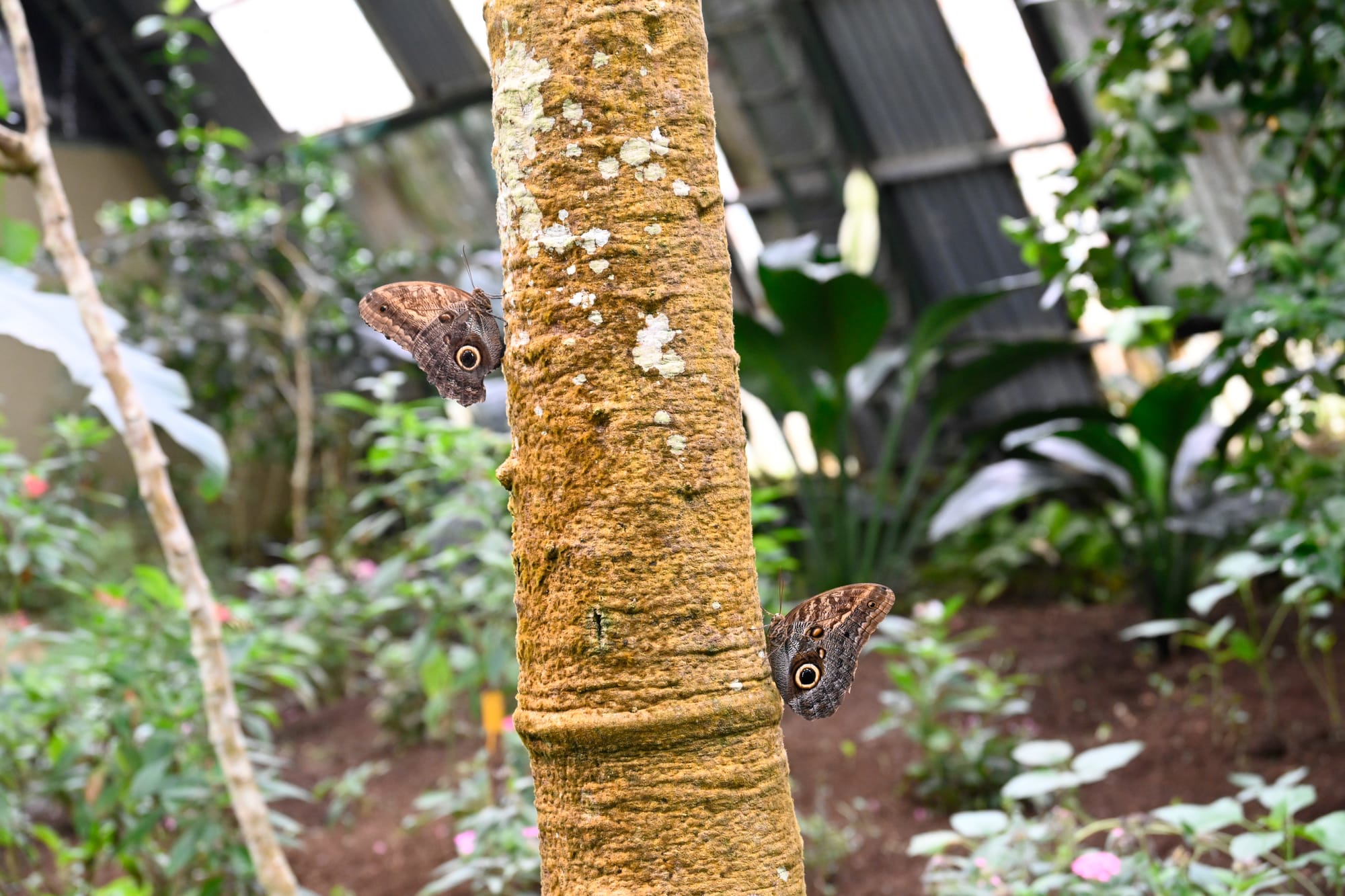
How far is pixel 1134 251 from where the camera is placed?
2.11 meters

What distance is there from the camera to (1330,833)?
51.8 inches

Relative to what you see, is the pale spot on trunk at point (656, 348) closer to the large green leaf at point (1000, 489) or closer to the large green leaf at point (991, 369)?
the large green leaf at point (1000, 489)

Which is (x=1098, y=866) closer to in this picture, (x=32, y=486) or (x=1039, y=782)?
(x=1039, y=782)

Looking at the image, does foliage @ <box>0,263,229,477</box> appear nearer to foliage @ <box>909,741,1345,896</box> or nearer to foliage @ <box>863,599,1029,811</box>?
foliage @ <box>909,741,1345,896</box>

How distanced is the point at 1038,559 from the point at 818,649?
4085 millimetres

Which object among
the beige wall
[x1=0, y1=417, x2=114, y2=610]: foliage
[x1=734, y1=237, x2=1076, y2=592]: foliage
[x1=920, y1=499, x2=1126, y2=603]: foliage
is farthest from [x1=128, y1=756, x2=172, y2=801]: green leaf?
the beige wall

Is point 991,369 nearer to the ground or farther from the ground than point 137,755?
farther from the ground

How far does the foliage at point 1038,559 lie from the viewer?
4.53 meters

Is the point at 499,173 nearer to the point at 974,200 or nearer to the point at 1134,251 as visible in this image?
the point at 1134,251

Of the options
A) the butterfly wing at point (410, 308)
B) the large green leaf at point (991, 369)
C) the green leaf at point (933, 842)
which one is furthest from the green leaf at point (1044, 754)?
the large green leaf at point (991, 369)

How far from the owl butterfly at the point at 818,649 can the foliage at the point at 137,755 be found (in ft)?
4.53

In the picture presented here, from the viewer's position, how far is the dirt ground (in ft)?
7.70

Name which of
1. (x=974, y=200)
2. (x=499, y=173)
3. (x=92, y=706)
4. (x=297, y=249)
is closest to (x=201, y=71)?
(x=297, y=249)

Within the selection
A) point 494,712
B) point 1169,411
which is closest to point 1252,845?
point 494,712
